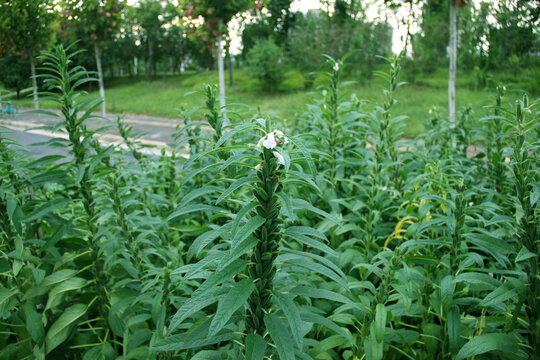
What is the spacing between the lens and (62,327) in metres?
1.61

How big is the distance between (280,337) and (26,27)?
2.68m

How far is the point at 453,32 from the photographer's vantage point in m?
6.55

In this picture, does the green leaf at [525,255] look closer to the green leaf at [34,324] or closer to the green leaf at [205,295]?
the green leaf at [205,295]

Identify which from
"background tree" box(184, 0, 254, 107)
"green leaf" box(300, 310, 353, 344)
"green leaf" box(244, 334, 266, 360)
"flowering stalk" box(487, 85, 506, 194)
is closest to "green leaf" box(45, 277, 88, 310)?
"green leaf" box(244, 334, 266, 360)

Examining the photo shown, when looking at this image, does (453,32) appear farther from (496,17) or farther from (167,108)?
(167,108)

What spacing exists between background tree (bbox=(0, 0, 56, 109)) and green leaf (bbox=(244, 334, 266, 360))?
2114 millimetres

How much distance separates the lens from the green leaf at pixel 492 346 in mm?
1297

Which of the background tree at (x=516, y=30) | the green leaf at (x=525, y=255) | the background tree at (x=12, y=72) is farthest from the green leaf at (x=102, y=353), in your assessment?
the background tree at (x=516, y=30)

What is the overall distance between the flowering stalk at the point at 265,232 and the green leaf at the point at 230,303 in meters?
0.07

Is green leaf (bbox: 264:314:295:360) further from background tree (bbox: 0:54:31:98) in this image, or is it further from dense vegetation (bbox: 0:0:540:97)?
background tree (bbox: 0:54:31:98)

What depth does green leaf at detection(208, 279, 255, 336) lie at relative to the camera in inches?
36.2

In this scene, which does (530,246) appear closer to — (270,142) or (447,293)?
(447,293)

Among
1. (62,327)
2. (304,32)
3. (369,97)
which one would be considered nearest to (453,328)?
(62,327)

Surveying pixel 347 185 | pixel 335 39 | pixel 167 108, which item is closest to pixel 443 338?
pixel 347 185
